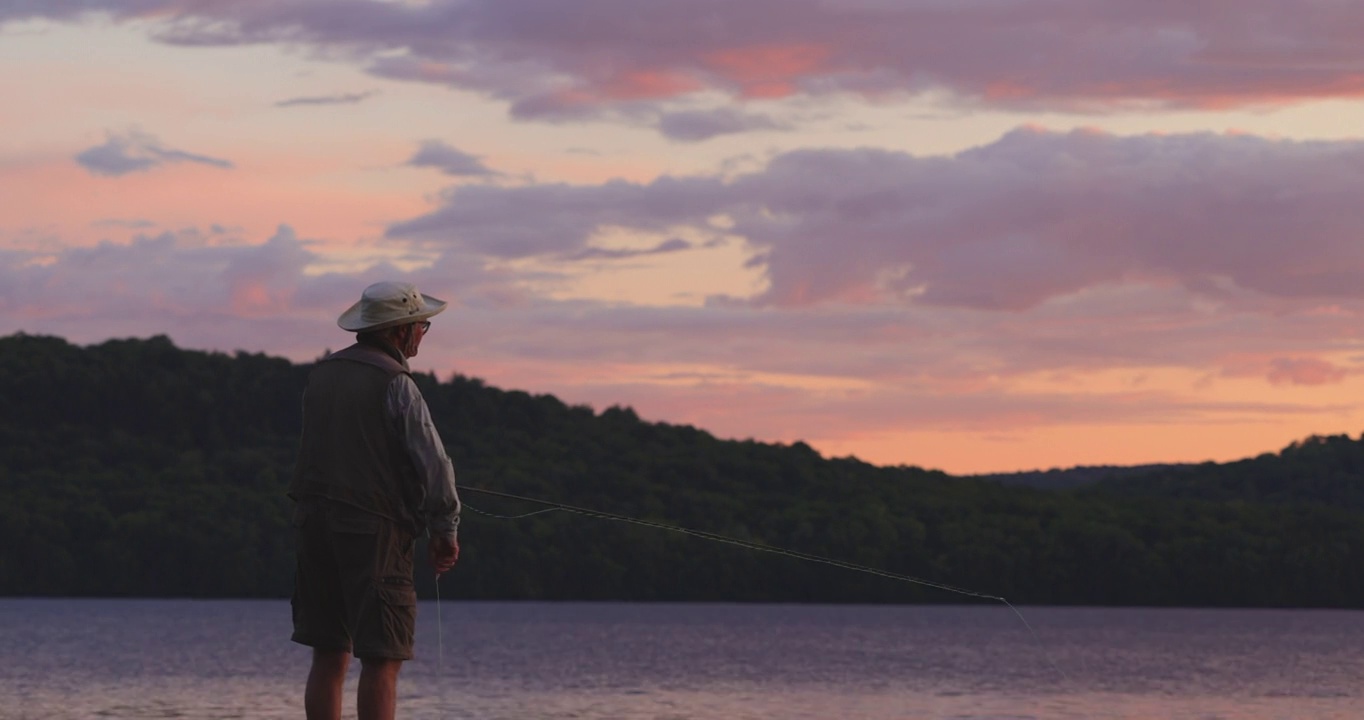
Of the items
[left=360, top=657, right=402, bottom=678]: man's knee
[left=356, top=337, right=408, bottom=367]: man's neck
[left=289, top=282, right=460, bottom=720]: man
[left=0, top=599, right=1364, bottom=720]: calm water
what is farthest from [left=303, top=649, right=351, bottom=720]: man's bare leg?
[left=0, top=599, right=1364, bottom=720]: calm water

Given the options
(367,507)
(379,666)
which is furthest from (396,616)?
(367,507)

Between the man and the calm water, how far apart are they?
8442 mm

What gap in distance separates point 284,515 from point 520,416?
25063 millimetres

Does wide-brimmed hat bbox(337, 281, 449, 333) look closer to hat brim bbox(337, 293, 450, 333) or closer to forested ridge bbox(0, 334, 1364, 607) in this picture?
Answer: hat brim bbox(337, 293, 450, 333)

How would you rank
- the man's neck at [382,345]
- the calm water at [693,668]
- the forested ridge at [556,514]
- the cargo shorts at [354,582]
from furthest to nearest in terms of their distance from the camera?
the forested ridge at [556,514], the calm water at [693,668], the man's neck at [382,345], the cargo shorts at [354,582]

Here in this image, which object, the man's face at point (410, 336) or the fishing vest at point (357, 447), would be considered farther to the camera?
the man's face at point (410, 336)

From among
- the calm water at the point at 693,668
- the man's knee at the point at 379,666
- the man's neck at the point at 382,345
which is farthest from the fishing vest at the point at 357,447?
the calm water at the point at 693,668

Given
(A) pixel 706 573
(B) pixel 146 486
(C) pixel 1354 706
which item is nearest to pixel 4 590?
(B) pixel 146 486

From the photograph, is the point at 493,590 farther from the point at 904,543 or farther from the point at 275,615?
the point at 904,543

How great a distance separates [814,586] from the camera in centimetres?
19562

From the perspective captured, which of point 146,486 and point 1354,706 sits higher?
point 146,486

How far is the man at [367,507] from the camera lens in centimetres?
707

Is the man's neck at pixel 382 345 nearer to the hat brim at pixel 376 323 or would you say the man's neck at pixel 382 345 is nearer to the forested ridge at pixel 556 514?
the hat brim at pixel 376 323

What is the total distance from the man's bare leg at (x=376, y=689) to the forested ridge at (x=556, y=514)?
109m
